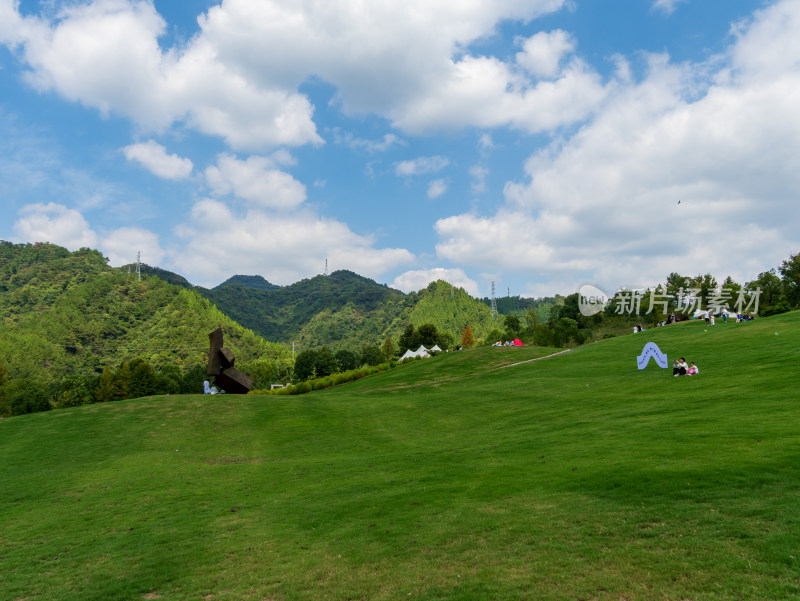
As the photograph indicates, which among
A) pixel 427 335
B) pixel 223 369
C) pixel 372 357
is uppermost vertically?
pixel 427 335

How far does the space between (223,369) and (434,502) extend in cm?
3399

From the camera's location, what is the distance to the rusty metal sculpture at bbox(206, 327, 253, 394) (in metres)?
40.8

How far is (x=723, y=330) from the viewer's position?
46.0 meters

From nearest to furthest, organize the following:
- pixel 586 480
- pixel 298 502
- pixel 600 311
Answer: pixel 586 480, pixel 298 502, pixel 600 311

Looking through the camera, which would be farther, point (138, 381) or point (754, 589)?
point (138, 381)

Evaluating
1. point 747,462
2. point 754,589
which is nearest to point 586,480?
point 747,462

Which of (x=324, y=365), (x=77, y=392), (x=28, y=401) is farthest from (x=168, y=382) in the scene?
(x=324, y=365)

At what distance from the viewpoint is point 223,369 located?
42.0 metres

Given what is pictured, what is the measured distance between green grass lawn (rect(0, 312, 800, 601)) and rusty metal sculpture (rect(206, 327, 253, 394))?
425 inches

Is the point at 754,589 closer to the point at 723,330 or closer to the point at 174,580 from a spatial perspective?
the point at 174,580

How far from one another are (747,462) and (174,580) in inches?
595

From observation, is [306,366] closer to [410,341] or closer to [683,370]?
[410,341]

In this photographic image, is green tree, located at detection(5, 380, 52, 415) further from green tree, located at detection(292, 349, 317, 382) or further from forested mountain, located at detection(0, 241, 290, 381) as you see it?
forested mountain, located at detection(0, 241, 290, 381)

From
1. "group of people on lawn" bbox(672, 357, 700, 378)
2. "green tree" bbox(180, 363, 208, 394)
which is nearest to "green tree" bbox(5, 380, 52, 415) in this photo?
"green tree" bbox(180, 363, 208, 394)
